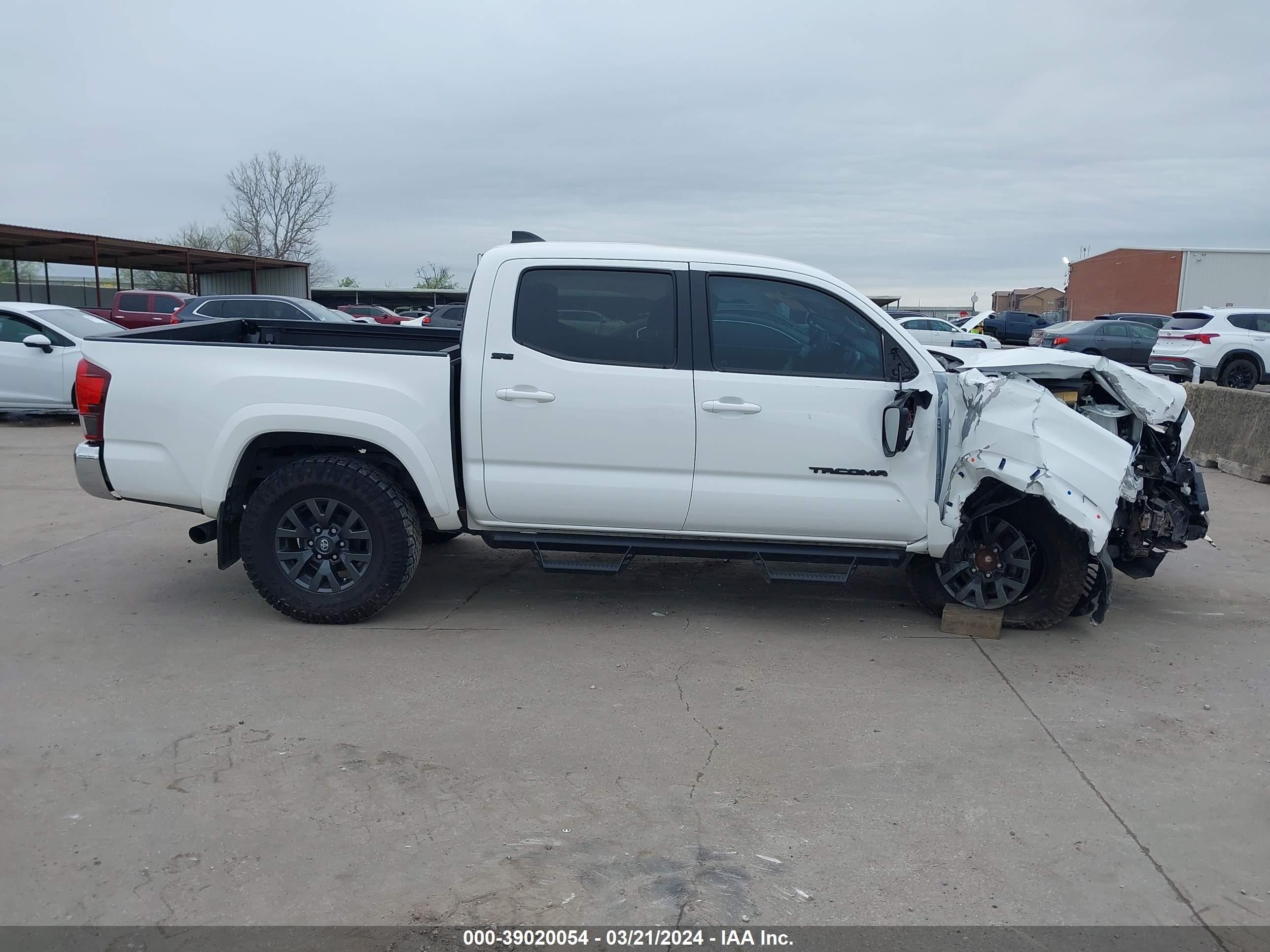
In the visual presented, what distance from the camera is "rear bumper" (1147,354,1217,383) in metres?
20.0

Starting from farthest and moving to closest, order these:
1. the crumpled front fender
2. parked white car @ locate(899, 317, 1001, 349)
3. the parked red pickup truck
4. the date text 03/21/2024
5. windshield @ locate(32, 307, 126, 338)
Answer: parked white car @ locate(899, 317, 1001, 349) → the parked red pickup truck → windshield @ locate(32, 307, 126, 338) → the crumpled front fender → the date text 03/21/2024

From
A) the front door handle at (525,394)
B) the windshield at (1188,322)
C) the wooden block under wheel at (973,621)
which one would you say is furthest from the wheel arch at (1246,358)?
the front door handle at (525,394)

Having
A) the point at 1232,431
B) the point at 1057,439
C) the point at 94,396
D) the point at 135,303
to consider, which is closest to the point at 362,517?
the point at 94,396

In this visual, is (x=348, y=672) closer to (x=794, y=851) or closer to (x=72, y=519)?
(x=794, y=851)

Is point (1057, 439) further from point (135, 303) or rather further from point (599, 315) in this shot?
point (135, 303)

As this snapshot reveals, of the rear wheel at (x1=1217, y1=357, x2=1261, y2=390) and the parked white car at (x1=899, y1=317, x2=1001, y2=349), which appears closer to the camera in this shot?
the rear wheel at (x1=1217, y1=357, x2=1261, y2=390)

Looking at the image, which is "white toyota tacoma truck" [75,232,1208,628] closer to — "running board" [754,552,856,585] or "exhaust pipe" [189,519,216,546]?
"running board" [754,552,856,585]

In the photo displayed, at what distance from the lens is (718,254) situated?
219 inches

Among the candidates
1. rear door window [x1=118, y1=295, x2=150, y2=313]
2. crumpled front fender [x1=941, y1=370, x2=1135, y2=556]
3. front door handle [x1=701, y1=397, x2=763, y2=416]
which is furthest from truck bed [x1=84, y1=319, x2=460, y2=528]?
rear door window [x1=118, y1=295, x2=150, y2=313]

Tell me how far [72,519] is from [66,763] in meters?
4.83

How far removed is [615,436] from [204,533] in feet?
7.99

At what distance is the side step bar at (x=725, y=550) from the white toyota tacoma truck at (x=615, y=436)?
1 centimetres

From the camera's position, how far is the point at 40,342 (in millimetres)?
13297

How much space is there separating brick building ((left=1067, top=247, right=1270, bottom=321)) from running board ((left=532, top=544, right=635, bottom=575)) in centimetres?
4195
